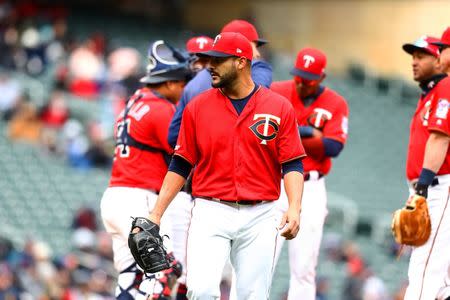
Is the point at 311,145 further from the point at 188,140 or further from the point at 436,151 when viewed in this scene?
the point at 188,140

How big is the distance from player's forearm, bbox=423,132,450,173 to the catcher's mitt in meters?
0.26

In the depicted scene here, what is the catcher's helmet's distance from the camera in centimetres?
970

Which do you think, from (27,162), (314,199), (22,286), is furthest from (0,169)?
(314,199)

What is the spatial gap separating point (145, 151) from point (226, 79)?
1.67 m

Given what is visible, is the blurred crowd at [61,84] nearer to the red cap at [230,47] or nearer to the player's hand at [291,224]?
the red cap at [230,47]

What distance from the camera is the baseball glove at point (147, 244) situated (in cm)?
819

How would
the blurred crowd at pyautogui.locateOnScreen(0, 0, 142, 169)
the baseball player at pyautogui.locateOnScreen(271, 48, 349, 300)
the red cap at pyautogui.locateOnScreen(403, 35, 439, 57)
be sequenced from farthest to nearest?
1. the blurred crowd at pyautogui.locateOnScreen(0, 0, 142, 169)
2. the baseball player at pyautogui.locateOnScreen(271, 48, 349, 300)
3. the red cap at pyautogui.locateOnScreen(403, 35, 439, 57)

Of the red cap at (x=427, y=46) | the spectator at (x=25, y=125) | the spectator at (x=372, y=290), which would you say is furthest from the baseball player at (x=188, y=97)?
the spectator at (x=25, y=125)

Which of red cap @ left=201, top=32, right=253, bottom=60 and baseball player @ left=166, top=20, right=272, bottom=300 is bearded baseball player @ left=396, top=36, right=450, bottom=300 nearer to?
baseball player @ left=166, top=20, right=272, bottom=300

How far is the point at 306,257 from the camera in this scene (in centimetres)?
973

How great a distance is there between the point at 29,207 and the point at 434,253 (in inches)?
501

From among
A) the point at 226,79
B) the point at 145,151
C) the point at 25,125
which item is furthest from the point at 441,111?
the point at 25,125

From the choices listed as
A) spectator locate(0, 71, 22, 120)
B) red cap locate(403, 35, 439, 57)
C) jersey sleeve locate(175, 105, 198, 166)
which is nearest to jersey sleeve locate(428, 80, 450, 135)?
red cap locate(403, 35, 439, 57)

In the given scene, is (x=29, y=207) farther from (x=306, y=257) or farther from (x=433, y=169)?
(x=433, y=169)
